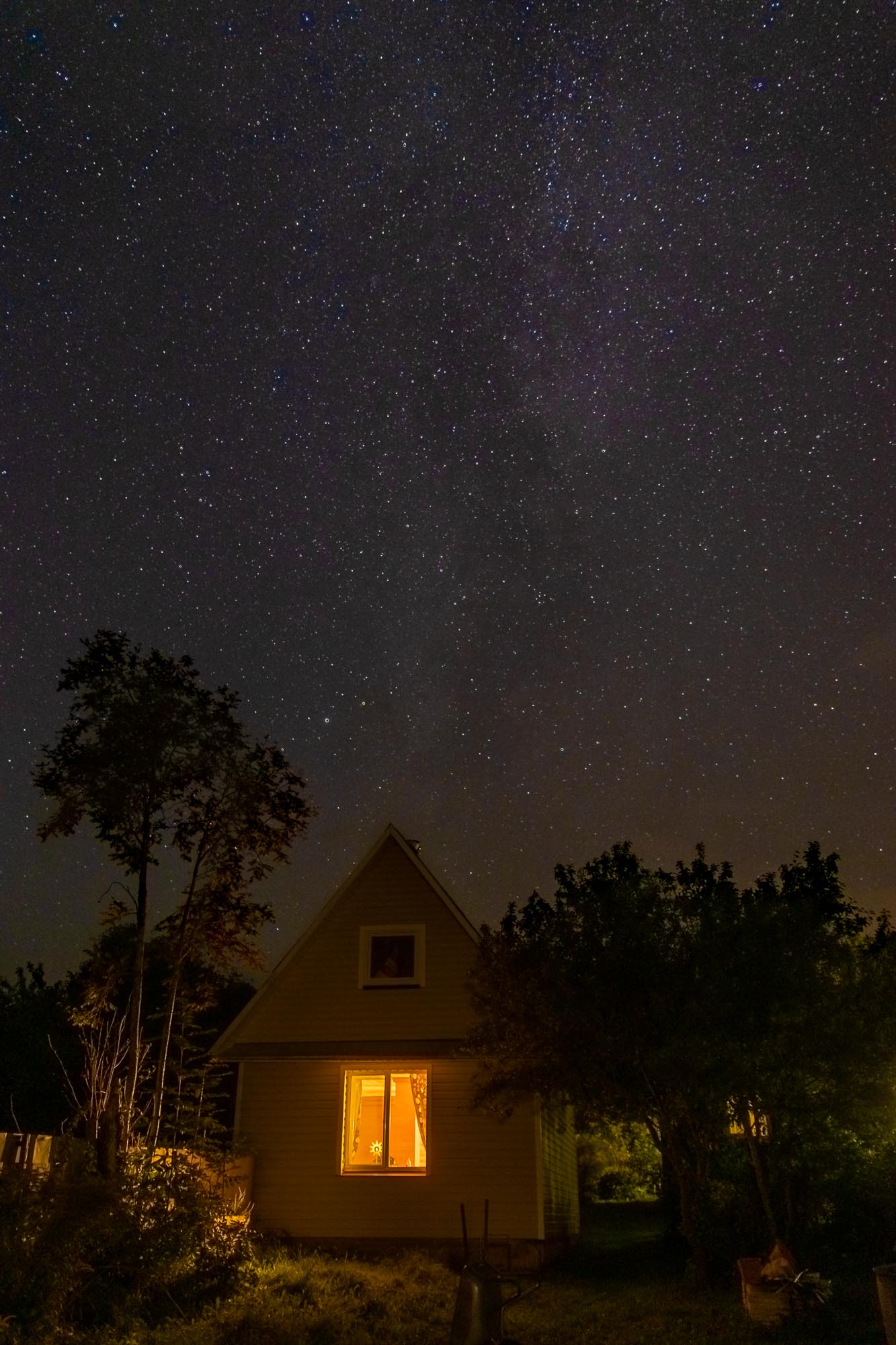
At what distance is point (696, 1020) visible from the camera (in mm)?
12742

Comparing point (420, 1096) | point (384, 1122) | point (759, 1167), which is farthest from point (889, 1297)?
point (420, 1096)

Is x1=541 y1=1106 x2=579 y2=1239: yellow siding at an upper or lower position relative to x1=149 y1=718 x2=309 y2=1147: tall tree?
lower

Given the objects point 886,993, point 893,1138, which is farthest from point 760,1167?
point 886,993

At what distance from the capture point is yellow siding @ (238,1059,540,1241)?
16.9 metres

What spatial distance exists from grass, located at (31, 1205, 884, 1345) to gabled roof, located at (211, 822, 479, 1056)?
179 inches

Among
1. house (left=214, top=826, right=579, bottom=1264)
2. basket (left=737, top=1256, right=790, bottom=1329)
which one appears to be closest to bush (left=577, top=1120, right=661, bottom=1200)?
house (left=214, top=826, right=579, bottom=1264)

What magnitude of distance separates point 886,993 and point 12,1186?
9.85 metres

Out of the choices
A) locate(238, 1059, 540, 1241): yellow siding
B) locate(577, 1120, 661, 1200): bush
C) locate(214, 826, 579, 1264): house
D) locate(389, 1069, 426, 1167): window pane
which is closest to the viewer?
locate(238, 1059, 540, 1241): yellow siding

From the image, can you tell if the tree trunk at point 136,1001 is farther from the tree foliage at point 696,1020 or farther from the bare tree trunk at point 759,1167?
the bare tree trunk at point 759,1167

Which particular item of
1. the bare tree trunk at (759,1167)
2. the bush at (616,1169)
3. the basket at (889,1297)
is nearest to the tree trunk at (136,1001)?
the bare tree trunk at (759,1167)

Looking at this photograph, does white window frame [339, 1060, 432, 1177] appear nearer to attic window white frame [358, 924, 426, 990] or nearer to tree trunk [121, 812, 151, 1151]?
attic window white frame [358, 924, 426, 990]

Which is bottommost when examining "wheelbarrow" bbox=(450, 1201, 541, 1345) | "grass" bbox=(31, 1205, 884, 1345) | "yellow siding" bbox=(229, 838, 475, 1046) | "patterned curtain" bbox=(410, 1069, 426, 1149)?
"grass" bbox=(31, 1205, 884, 1345)

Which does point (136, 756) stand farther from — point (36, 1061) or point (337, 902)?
point (36, 1061)

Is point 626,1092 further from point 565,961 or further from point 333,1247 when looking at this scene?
point 333,1247
